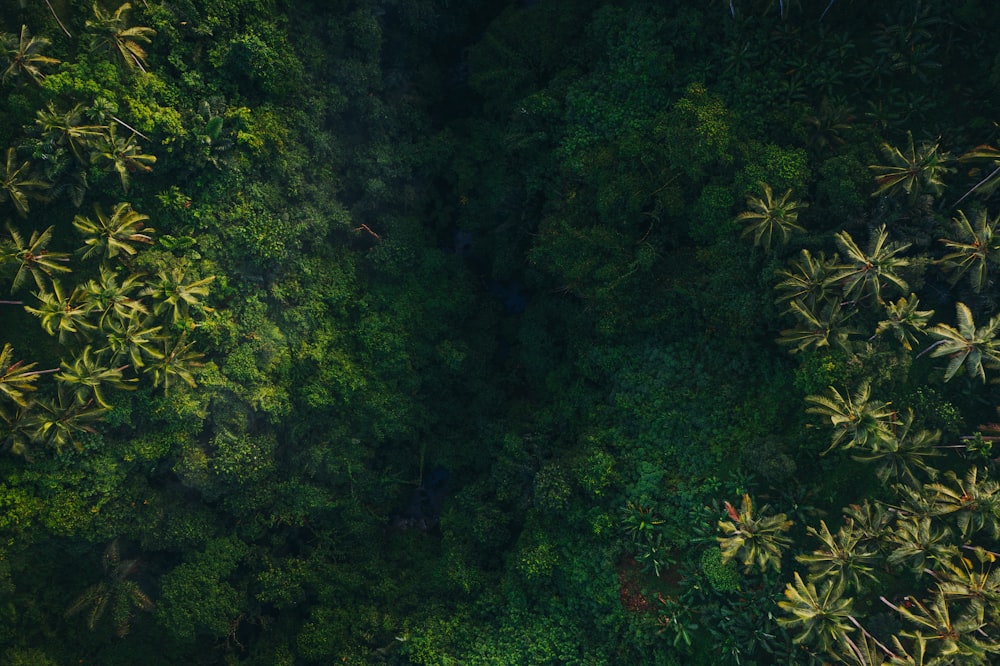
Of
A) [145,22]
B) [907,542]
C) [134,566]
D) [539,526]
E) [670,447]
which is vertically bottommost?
[134,566]

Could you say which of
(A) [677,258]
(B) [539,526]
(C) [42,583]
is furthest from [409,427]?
(C) [42,583]

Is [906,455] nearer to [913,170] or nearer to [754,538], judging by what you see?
[754,538]

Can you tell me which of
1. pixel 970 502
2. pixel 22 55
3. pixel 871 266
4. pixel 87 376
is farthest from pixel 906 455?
pixel 22 55

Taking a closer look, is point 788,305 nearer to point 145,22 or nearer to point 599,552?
point 599,552

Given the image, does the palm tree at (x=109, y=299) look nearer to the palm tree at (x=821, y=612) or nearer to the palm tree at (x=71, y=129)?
the palm tree at (x=71, y=129)

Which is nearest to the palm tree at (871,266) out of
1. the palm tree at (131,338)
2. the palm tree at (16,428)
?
the palm tree at (131,338)

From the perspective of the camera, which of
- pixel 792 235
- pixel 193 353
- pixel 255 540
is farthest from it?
pixel 255 540
